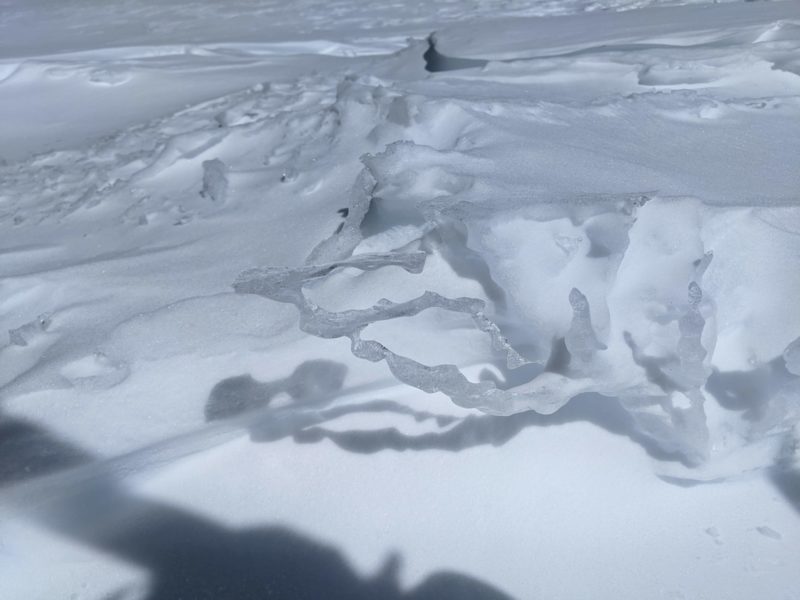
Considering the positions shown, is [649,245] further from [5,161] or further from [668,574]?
[5,161]

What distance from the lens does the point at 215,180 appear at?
185 cm

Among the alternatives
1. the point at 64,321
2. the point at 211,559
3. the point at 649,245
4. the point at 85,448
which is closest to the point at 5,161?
the point at 64,321

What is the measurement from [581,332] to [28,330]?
951 millimetres

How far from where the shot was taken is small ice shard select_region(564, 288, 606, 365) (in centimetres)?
99

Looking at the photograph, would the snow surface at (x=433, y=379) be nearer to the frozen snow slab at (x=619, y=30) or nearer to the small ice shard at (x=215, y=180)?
the small ice shard at (x=215, y=180)

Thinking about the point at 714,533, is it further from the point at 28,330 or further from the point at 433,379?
the point at 28,330

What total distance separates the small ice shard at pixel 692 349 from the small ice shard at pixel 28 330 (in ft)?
3.46

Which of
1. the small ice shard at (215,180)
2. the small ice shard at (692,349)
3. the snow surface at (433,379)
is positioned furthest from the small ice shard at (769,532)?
the small ice shard at (215,180)

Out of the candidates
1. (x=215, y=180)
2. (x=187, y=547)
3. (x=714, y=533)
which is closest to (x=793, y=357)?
(x=714, y=533)

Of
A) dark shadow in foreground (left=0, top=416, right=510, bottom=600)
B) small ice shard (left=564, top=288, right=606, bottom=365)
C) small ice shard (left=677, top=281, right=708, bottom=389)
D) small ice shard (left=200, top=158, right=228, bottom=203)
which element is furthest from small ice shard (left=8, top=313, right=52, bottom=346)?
small ice shard (left=677, top=281, right=708, bottom=389)

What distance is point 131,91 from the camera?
3.10 metres

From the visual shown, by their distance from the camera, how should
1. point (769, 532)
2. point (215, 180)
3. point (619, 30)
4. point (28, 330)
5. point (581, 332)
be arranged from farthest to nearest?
point (619, 30)
point (215, 180)
point (28, 330)
point (581, 332)
point (769, 532)

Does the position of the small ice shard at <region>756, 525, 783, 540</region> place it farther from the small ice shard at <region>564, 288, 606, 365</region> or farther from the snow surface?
the small ice shard at <region>564, 288, 606, 365</region>

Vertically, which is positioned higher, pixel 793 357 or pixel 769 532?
pixel 793 357
